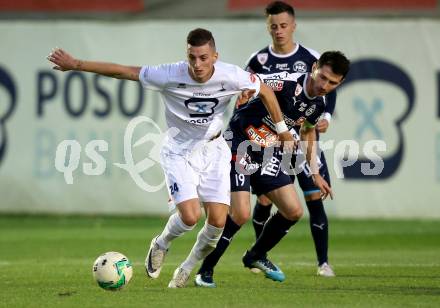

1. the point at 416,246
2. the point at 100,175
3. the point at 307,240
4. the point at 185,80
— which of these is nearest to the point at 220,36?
the point at 100,175

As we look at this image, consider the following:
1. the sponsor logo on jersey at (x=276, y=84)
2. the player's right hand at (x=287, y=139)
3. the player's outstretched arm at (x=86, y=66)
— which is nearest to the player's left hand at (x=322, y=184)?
the player's right hand at (x=287, y=139)

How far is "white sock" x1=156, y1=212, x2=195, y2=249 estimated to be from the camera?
8973mm

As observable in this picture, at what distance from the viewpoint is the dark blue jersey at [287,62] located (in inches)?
429

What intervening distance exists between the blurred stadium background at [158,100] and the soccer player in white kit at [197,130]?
7.20 metres

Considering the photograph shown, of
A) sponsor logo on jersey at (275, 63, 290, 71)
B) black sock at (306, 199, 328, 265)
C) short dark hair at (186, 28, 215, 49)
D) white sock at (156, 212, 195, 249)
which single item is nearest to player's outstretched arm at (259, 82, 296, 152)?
short dark hair at (186, 28, 215, 49)

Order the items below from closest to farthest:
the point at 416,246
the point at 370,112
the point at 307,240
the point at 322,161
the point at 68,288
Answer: the point at 68,288 → the point at 322,161 → the point at 416,246 → the point at 307,240 → the point at 370,112

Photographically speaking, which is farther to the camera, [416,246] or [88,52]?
[88,52]

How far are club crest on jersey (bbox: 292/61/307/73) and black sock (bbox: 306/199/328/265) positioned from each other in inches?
57.4

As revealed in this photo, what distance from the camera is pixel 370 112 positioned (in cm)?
1677

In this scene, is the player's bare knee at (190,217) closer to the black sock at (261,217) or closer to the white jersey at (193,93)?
the white jersey at (193,93)

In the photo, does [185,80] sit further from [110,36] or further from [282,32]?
[110,36]

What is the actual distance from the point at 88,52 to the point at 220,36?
217cm

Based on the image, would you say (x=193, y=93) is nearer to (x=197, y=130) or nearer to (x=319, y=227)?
(x=197, y=130)

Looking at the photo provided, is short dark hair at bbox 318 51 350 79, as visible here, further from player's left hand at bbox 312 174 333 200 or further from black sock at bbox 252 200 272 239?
black sock at bbox 252 200 272 239
